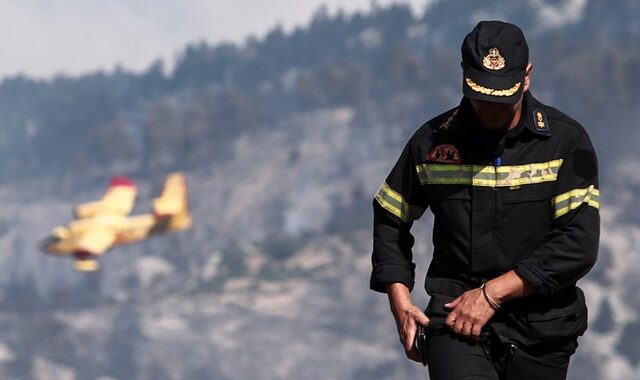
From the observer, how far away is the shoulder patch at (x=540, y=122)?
920cm

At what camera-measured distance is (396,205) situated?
9.58 m

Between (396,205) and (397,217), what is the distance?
71 millimetres

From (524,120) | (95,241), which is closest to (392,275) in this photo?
(524,120)

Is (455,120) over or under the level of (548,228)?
over

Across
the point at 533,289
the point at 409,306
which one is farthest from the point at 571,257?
the point at 409,306

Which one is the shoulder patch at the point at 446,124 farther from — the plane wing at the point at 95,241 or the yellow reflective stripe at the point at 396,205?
the plane wing at the point at 95,241

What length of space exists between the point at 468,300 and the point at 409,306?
1.13 ft

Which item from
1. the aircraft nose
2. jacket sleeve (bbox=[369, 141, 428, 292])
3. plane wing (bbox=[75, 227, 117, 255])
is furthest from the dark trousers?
plane wing (bbox=[75, 227, 117, 255])

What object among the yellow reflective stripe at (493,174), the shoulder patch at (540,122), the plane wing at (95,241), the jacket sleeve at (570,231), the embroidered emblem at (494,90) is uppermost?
the plane wing at (95,241)

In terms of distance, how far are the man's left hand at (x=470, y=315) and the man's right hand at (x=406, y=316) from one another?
0.59 ft

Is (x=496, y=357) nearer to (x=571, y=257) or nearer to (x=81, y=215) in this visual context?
(x=571, y=257)

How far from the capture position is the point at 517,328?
926 centimetres

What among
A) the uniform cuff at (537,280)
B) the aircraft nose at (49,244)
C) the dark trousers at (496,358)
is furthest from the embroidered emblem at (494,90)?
the aircraft nose at (49,244)

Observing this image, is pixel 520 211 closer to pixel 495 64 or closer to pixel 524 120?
pixel 524 120
